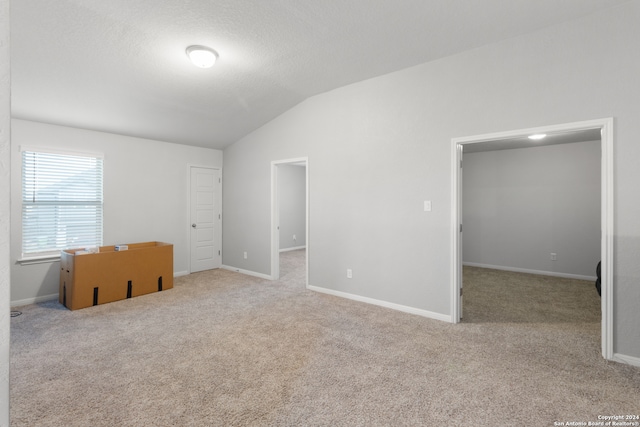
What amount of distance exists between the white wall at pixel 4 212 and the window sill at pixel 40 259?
171 inches

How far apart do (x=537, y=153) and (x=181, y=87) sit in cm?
592

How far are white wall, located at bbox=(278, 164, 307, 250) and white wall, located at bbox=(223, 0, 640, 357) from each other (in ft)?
9.11

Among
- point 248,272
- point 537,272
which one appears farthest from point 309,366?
point 537,272

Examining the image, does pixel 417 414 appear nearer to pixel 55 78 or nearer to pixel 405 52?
pixel 405 52

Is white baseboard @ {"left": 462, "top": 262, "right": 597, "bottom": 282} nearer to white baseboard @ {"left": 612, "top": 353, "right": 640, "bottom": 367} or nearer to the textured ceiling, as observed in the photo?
white baseboard @ {"left": 612, "top": 353, "right": 640, "bottom": 367}

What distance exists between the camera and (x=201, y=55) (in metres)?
2.98

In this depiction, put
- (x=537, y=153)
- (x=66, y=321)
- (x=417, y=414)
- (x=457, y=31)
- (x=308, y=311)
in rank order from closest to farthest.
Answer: (x=417, y=414) → (x=457, y=31) → (x=66, y=321) → (x=308, y=311) → (x=537, y=153)

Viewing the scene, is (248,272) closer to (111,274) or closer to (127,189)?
(111,274)

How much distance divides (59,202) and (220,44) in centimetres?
323

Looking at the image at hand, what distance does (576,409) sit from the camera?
1.96 meters

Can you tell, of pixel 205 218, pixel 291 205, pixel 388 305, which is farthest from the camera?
pixel 291 205

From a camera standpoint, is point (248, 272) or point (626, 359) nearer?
point (626, 359)

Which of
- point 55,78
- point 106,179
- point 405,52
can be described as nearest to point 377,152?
point 405,52

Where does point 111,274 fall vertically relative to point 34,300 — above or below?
above
